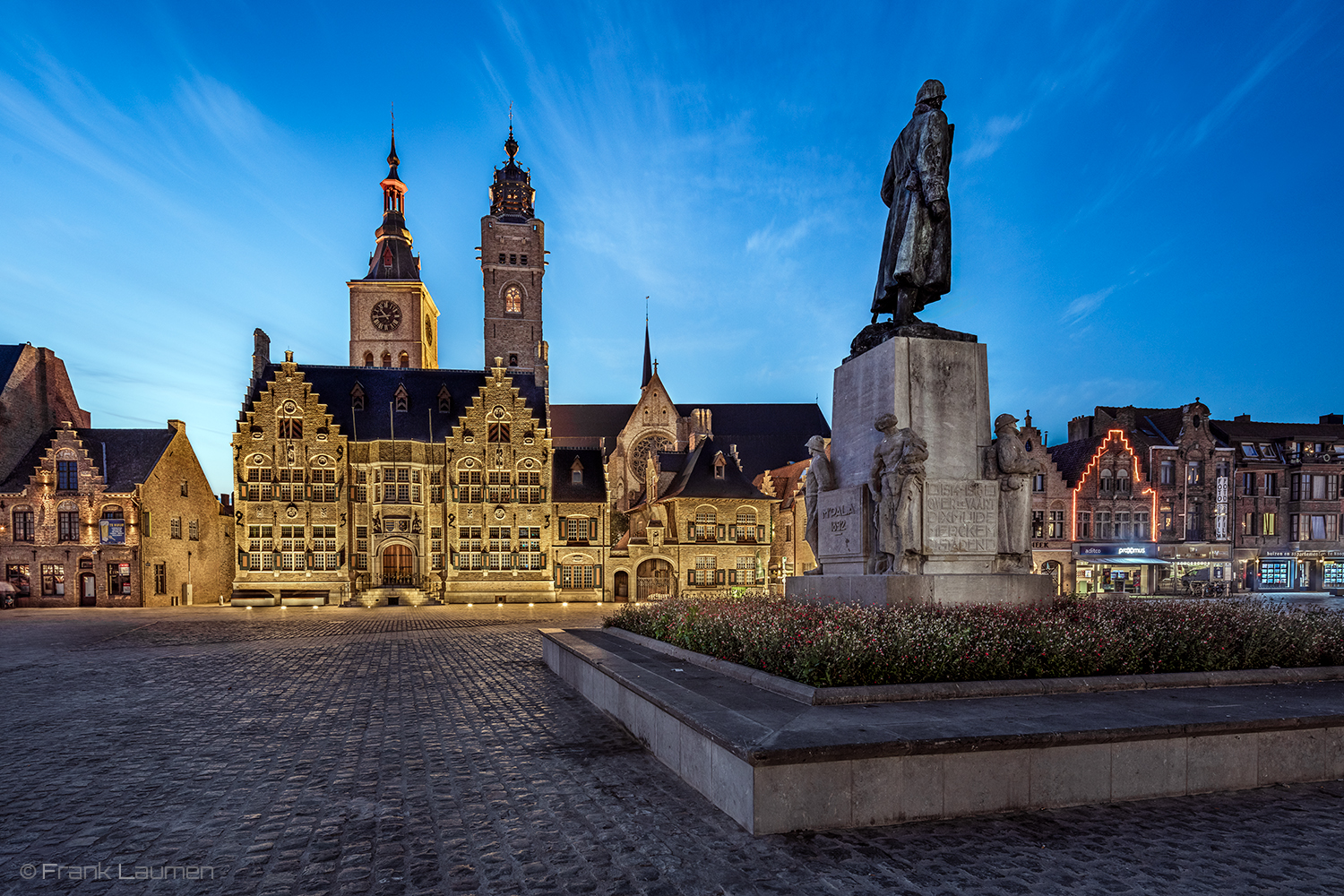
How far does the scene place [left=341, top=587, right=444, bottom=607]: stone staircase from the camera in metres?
40.7

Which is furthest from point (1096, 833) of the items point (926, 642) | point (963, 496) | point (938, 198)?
point (938, 198)

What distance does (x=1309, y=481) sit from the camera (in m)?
45.8

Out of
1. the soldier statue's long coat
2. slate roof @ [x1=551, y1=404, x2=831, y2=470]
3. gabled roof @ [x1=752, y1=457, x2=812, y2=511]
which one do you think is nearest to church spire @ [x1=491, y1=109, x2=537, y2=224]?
slate roof @ [x1=551, y1=404, x2=831, y2=470]

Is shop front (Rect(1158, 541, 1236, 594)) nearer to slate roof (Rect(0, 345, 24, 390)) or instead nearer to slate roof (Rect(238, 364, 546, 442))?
slate roof (Rect(238, 364, 546, 442))

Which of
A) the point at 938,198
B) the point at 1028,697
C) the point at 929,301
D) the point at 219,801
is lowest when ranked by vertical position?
the point at 219,801

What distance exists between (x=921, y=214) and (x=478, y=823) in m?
8.70

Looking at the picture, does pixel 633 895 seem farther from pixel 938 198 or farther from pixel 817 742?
pixel 938 198

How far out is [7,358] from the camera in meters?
40.8

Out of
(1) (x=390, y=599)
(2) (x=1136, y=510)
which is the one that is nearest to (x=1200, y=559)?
(2) (x=1136, y=510)

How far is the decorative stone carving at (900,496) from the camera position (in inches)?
338

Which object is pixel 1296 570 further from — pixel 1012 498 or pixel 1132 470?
pixel 1012 498

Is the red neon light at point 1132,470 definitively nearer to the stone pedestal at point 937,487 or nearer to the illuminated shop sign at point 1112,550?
the illuminated shop sign at point 1112,550

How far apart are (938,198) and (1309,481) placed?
170 feet

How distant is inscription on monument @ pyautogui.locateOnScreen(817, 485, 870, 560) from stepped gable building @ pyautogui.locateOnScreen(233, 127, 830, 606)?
3421 centimetres
